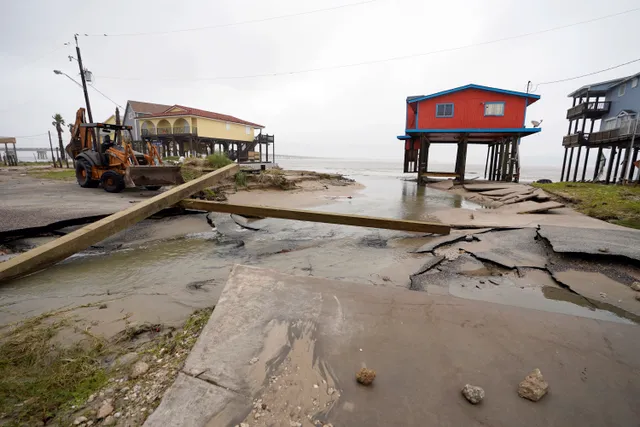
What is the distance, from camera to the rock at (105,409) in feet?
5.23

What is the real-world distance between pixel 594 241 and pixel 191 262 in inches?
250

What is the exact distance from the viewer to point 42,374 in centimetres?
199

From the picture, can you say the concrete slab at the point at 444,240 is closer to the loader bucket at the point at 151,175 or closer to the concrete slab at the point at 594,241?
the concrete slab at the point at 594,241

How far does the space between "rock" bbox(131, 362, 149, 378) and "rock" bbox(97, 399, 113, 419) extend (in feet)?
0.79

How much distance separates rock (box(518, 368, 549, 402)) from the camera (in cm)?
156

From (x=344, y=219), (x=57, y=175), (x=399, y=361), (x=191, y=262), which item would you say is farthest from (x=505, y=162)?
(x=57, y=175)

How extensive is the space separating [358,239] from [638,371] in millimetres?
4662

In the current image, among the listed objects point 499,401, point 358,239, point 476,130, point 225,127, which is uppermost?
point 225,127

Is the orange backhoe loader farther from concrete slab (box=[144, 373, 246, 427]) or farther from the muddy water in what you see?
concrete slab (box=[144, 373, 246, 427])

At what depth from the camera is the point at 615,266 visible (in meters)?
3.88

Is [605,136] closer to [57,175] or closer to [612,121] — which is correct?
[612,121]

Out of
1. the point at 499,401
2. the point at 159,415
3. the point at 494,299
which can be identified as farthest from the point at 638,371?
the point at 159,415

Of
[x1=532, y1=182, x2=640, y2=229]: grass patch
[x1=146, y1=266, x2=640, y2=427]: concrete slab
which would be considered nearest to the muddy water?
[x1=146, y1=266, x2=640, y2=427]: concrete slab

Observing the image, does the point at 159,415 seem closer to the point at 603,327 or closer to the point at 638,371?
the point at 638,371
